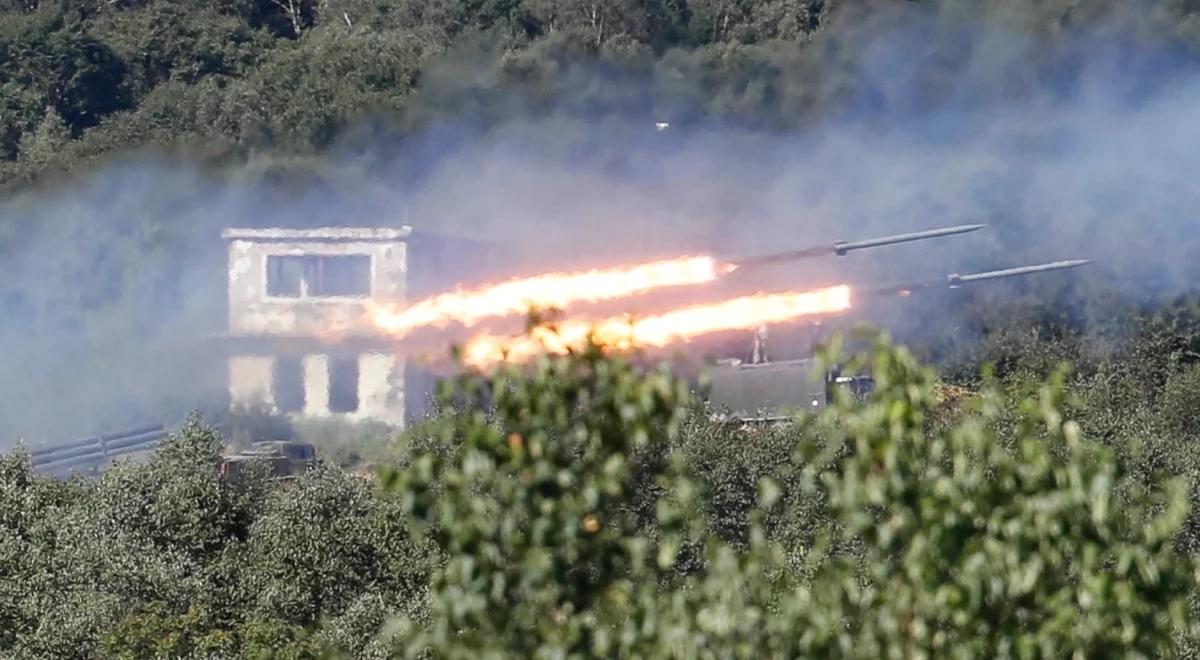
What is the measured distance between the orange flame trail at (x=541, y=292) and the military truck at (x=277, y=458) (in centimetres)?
324

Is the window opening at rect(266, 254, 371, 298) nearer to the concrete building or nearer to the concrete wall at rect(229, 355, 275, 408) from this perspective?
the concrete building

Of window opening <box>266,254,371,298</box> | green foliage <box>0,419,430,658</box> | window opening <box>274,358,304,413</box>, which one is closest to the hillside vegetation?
green foliage <box>0,419,430,658</box>

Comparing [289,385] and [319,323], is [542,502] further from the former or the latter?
[289,385]

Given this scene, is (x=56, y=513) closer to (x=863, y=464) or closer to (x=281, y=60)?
(x=863, y=464)

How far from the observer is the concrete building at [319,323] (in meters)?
49.1

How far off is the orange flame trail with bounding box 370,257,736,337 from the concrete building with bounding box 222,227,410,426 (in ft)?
3.21

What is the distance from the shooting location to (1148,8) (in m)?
60.6

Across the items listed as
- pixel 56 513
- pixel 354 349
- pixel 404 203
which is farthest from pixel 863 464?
pixel 404 203

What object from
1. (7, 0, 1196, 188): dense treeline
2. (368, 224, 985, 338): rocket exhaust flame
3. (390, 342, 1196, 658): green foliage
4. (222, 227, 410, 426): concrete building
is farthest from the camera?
(7, 0, 1196, 188): dense treeline

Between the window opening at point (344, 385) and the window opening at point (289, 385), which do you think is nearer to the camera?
the window opening at point (344, 385)

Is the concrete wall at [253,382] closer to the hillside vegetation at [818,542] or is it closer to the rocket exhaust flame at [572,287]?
the rocket exhaust flame at [572,287]

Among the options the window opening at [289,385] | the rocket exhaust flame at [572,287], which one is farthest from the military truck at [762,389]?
the window opening at [289,385]

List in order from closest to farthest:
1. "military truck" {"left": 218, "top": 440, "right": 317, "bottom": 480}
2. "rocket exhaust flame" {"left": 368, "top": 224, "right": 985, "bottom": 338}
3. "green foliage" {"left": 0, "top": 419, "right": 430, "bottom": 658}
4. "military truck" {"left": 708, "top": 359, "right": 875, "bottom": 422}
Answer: "green foliage" {"left": 0, "top": 419, "right": 430, "bottom": 658} → "rocket exhaust flame" {"left": 368, "top": 224, "right": 985, "bottom": 338} → "military truck" {"left": 218, "top": 440, "right": 317, "bottom": 480} → "military truck" {"left": 708, "top": 359, "right": 875, "bottom": 422}

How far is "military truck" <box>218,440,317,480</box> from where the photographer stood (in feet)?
140
